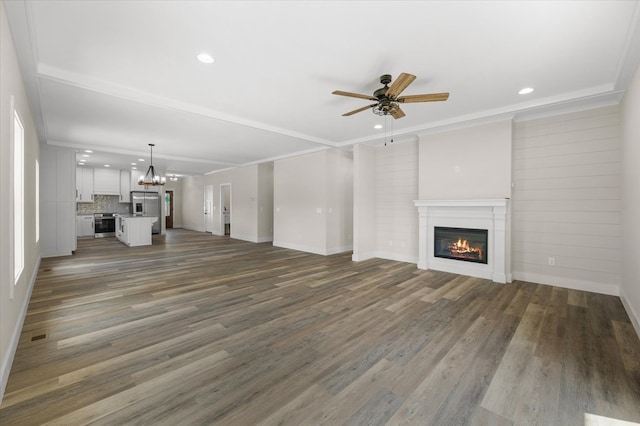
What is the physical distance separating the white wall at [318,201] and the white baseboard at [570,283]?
3.92 metres

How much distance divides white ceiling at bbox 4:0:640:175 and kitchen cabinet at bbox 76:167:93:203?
6.19 metres

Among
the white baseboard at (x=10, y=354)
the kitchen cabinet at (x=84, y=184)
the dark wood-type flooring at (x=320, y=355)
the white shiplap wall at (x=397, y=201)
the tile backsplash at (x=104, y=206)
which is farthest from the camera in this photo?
the tile backsplash at (x=104, y=206)

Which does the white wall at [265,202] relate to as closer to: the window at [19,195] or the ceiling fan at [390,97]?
the window at [19,195]

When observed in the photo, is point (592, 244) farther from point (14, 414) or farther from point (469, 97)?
point (14, 414)

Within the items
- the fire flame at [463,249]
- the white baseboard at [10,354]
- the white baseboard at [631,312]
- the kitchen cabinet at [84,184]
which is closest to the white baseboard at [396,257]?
the fire flame at [463,249]

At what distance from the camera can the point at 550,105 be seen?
153 inches

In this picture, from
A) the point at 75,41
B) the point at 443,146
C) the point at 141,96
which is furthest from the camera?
the point at 443,146

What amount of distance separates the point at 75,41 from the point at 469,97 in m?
4.62

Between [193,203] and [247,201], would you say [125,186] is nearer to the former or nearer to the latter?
[193,203]

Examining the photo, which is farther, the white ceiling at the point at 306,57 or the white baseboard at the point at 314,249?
the white baseboard at the point at 314,249

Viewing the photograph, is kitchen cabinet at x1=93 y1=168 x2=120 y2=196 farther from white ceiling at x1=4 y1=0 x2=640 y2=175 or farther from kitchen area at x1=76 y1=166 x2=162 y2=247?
white ceiling at x1=4 y1=0 x2=640 y2=175

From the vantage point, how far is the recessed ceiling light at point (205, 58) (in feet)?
9.11

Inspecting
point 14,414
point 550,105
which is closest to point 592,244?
point 550,105

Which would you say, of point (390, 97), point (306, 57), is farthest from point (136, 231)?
point (390, 97)
